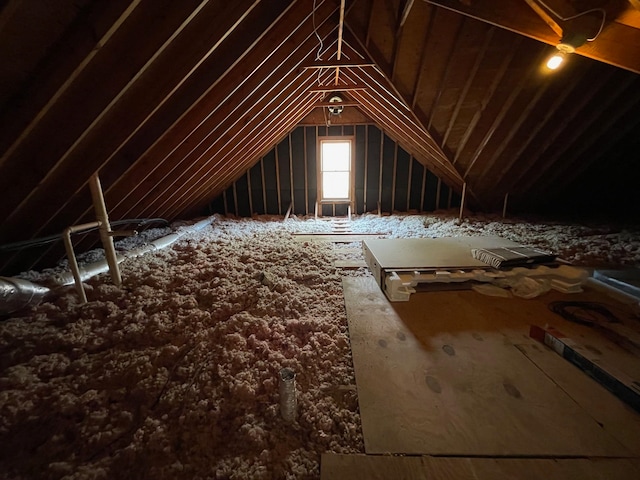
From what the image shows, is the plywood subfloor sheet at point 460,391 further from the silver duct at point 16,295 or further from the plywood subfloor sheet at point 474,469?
the silver duct at point 16,295

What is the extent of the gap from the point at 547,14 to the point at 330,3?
1.68m

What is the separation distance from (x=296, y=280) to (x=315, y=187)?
449 centimetres

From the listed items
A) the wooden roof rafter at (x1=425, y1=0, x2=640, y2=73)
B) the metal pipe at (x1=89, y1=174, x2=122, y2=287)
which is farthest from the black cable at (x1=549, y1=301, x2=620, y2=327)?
the metal pipe at (x1=89, y1=174, x2=122, y2=287)

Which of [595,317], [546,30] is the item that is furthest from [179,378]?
[546,30]

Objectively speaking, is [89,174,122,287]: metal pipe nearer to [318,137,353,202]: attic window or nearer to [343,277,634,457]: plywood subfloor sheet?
[343,277,634,457]: plywood subfloor sheet

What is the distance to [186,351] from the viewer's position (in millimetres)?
1692

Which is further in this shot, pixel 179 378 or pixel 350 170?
pixel 350 170

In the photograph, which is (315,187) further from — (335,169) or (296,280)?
(296,280)

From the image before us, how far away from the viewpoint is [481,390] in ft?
4.55

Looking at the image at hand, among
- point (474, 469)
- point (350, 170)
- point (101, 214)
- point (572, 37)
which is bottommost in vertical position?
point (474, 469)

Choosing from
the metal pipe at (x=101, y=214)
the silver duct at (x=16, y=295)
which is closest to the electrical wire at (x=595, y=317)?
the metal pipe at (x=101, y=214)

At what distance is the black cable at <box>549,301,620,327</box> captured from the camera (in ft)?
6.37

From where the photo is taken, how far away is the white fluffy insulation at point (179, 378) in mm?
1103

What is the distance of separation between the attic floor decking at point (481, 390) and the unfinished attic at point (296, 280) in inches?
0.5
